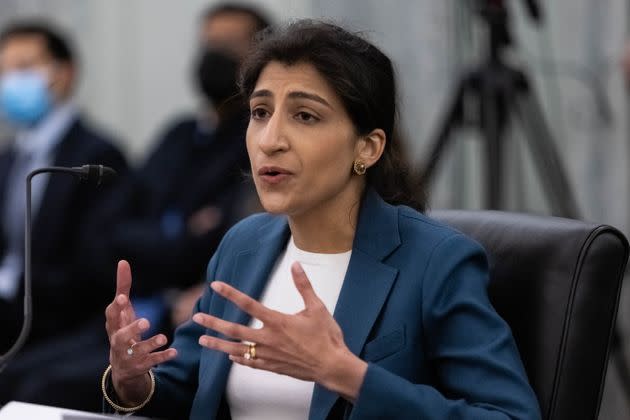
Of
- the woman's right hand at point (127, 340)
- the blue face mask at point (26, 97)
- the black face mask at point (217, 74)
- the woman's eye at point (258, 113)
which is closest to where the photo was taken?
the woman's right hand at point (127, 340)

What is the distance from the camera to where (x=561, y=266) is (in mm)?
1557

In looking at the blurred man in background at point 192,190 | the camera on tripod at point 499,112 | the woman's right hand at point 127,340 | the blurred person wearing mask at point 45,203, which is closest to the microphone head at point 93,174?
the woman's right hand at point 127,340

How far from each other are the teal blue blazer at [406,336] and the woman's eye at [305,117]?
0.53ft

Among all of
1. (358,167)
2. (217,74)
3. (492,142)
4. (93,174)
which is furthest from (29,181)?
(217,74)

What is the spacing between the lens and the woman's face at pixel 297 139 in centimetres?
153

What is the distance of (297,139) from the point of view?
1.53 meters

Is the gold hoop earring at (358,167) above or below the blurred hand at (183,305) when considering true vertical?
above

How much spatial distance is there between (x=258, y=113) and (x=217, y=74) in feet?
6.24

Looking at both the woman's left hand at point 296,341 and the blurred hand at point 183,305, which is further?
the blurred hand at point 183,305

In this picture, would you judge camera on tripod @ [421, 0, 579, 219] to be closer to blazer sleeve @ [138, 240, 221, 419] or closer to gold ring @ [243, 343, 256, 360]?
blazer sleeve @ [138, 240, 221, 419]

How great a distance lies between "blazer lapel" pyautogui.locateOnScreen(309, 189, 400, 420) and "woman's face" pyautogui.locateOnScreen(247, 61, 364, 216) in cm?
8

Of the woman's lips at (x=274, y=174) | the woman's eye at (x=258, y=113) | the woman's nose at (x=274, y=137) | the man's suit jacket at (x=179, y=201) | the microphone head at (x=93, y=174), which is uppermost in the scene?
the woman's eye at (x=258, y=113)

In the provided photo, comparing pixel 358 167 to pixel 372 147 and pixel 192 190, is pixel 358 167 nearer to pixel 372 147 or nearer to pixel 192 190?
pixel 372 147

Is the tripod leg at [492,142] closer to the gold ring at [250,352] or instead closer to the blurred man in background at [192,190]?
the blurred man in background at [192,190]
